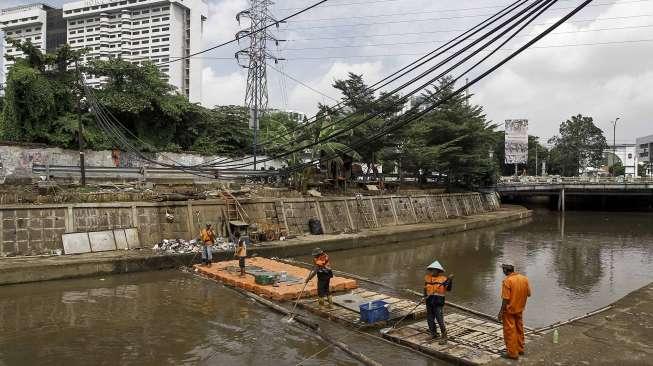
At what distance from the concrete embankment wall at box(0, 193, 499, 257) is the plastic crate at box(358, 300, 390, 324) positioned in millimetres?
11136

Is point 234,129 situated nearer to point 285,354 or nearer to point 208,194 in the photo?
point 208,194

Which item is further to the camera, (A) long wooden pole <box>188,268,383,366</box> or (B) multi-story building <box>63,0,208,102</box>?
(B) multi-story building <box>63,0,208,102</box>

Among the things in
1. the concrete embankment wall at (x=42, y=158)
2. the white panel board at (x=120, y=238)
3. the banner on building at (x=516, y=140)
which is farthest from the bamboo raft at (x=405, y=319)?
the banner on building at (x=516, y=140)

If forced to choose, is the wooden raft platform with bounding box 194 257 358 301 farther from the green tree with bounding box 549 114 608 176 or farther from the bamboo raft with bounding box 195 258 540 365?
the green tree with bounding box 549 114 608 176

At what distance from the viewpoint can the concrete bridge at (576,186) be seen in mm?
52250

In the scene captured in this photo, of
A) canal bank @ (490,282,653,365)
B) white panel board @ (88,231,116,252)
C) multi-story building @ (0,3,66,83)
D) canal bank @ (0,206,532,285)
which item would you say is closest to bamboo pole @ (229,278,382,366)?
canal bank @ (490,282,653,365)

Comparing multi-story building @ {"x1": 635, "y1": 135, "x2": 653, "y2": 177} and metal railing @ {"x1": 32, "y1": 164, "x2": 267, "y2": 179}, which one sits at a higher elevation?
multi-story building @ {"x1": 635, "y1": 135, "x2": 653, "y2": 177}

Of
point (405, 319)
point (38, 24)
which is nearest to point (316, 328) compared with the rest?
point (405, 319)

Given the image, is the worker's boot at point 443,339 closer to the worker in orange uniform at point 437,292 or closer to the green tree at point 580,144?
the worker in orange uniform at point 437,292

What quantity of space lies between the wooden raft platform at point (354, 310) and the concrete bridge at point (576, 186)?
41357 mm

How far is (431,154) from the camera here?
1610 inches

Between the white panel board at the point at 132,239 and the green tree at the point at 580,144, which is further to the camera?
the green tree at the point at 580,144

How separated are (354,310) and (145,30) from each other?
4554 inches

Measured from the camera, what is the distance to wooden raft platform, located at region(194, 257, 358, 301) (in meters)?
13.7
